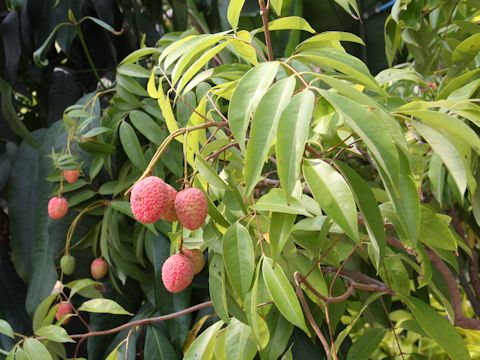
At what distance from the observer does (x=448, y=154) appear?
52cm

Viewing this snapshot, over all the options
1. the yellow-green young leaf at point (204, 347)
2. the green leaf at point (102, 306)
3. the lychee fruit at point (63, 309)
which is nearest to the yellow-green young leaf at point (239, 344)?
the yellow-green young leaf at point (204, 347)

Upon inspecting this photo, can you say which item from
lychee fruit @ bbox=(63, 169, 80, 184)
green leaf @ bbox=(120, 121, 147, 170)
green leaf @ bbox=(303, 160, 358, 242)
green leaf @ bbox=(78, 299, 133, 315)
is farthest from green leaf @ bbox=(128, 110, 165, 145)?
green leaf @ bbox=(303, 160, 358, 242)

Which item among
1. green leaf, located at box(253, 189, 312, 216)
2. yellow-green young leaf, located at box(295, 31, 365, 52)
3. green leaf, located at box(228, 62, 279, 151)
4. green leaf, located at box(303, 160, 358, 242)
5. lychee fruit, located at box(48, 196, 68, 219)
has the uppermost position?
green leaf, located at box(228, 62, 279, 151)

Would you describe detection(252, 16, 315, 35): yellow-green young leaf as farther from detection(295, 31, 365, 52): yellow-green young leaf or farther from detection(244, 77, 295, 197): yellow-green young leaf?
detection(244, 77, 295, 197): yellow-green young leaf

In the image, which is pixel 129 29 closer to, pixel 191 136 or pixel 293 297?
pixel 191 136

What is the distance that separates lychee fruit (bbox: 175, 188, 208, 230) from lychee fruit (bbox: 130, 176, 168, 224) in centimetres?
2

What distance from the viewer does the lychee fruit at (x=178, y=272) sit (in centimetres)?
63

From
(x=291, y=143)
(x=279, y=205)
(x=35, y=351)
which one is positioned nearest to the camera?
(x=291, y=143)

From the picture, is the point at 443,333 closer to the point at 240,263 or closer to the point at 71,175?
the point at 240,263

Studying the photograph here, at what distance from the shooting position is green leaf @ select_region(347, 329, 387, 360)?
28.5 inches

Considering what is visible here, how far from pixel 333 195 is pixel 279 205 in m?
0.09

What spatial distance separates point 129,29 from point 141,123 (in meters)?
0.47

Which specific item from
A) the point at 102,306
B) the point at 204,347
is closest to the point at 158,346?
the point at 102,306

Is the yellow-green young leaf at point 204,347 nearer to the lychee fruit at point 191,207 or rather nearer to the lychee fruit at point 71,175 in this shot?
the lychee fruit at point 191,207
